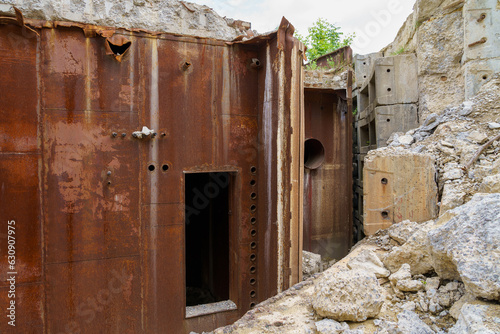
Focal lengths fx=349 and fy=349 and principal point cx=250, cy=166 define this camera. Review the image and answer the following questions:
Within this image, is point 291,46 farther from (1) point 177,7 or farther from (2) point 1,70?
(2) point 1,70

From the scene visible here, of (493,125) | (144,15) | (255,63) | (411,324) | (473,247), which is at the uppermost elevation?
(144,15)

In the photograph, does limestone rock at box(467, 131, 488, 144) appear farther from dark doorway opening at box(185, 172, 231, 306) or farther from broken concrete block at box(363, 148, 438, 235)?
dark doorway opening at box(185, 172, 231, 306)

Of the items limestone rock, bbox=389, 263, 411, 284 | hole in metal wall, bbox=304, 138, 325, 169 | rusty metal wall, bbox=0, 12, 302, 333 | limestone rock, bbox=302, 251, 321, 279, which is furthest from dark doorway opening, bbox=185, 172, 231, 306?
limestone rock, bbox=389, 263, 411, 284

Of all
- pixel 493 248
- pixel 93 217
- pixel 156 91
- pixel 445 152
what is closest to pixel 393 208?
pixel 445 152

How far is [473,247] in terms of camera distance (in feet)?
7.41

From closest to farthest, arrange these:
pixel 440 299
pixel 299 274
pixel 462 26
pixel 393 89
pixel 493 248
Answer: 1. pixel 493 248
2. pixel 440 299
3. pixel 299 274
4. pixel 462 26
5. pixel 393 89

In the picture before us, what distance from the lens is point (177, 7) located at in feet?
13.7

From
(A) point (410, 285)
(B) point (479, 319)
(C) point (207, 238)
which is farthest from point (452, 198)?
(C) point (207, 238)

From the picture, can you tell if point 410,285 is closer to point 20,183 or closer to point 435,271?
point 435,271

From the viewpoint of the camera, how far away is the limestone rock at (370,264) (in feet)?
10.4

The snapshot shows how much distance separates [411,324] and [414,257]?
815 mm

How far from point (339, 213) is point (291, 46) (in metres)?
4.25

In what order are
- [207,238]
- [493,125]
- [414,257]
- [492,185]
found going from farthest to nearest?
[207,238] < [493,125] < [492,185] < [414,257]

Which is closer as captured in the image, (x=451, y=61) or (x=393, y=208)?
(x=393, y=208)
